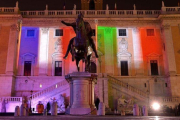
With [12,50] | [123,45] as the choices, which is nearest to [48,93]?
[12,50]

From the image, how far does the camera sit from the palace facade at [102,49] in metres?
30.3

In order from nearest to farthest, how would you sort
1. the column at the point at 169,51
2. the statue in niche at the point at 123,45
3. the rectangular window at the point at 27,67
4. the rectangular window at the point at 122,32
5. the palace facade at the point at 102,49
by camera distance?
1. the column at the point at 169,51
2. the palace facade at the point at 102,49
3. the rectangular window at the point at 27,67
4. the statue in niche at the point at 123,45
5. the rectangular window at the point at 122,32

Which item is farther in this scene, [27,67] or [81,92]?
Result: [27,67]

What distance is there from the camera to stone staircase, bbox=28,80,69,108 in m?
25.7

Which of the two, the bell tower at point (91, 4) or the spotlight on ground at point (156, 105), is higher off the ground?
the bell tower at point (91, 4)

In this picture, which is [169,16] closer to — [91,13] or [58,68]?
[91,13]

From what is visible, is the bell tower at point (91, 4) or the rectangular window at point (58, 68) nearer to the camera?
the rectangular window at point (58, 68)

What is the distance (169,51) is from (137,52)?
4.39 m

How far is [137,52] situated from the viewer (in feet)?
107

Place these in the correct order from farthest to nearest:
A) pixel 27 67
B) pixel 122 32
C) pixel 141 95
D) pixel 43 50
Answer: pixel 122 32, pixel 43 50, pixel 27 67, pixel 141 95

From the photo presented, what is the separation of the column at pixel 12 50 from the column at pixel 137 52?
16478 millimetres

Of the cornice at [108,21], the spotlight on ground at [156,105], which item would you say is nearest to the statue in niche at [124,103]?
the spotlight on ground at [156,105]

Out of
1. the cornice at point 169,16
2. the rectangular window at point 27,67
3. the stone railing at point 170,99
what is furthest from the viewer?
the rectangular window at point 27,67

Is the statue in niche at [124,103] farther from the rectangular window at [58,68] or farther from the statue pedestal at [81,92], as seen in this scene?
the statue pedestal at [81,92]
